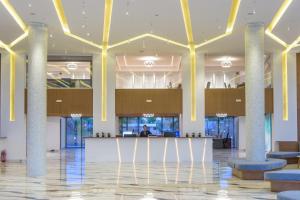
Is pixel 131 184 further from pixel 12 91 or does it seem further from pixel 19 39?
pixel 12 91

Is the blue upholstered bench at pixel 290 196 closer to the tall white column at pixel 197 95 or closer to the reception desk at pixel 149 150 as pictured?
the reception desk at pixel 149 150

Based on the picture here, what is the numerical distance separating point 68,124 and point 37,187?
18958 mm

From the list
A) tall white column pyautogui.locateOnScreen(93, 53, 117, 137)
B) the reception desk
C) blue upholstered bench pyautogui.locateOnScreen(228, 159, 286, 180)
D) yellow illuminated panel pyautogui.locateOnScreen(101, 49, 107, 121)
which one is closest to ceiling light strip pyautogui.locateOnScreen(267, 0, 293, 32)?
blue upholstered bench pyautogui.locateOnScreen(228, 159, 286, 180)

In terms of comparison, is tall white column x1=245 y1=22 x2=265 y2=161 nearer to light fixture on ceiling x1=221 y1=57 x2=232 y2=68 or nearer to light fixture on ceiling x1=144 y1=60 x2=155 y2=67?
light fixture on ceiling x1=221 y1=57 x2=232 y2=68

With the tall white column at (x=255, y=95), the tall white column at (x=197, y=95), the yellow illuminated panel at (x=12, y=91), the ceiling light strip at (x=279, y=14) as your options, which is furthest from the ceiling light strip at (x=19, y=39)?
the ceiling light strip at (x=279, y=14)

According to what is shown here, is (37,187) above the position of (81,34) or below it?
below

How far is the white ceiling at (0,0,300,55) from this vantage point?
1147 cm

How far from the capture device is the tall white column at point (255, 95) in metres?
13.0

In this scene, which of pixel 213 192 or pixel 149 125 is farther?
pixel 149 125

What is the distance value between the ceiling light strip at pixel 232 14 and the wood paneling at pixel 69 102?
6732 millimetres

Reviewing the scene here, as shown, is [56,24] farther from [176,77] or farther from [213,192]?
[176,77]

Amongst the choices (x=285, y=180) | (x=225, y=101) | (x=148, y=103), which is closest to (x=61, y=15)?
(x=148, y=103)

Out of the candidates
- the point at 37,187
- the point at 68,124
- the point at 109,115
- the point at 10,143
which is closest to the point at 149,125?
the point at 68,124

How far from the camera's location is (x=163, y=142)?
17.4 meters
